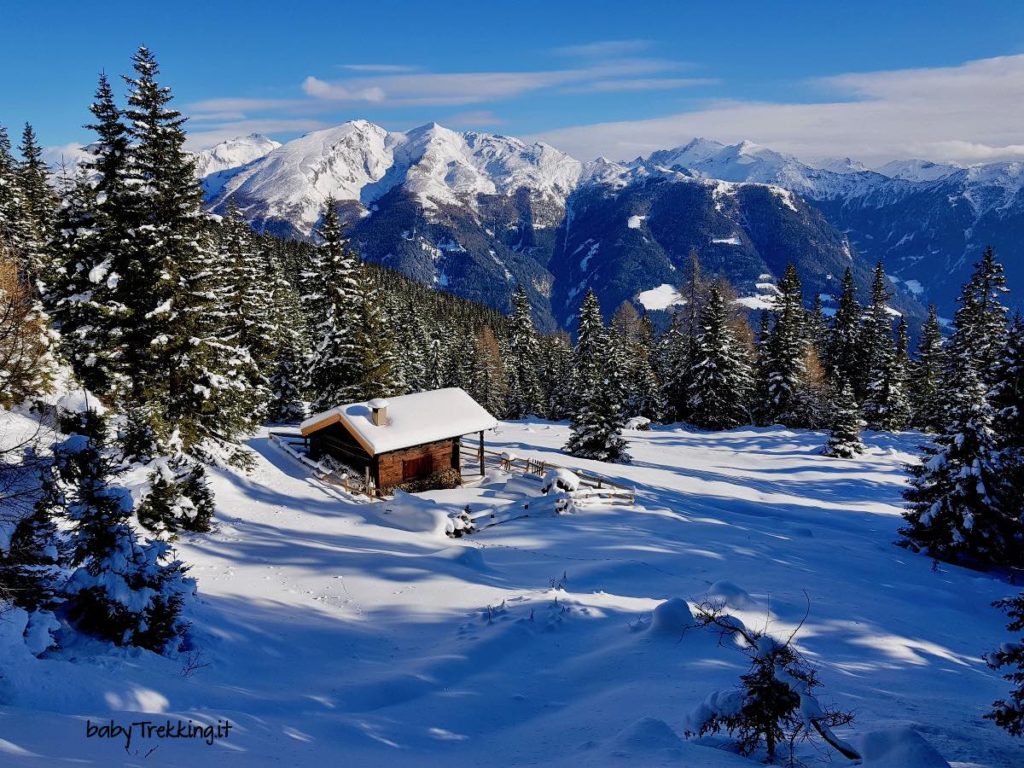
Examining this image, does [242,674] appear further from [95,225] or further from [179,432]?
[95,225]

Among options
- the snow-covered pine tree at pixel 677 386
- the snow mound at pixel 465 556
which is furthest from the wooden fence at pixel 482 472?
the snow-covered pine tree at pixel 677 386

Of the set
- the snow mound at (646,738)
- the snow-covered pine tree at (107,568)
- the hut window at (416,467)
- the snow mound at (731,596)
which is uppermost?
the snow-covered pine tree at (107,568)

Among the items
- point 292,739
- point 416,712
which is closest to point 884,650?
point 416,712

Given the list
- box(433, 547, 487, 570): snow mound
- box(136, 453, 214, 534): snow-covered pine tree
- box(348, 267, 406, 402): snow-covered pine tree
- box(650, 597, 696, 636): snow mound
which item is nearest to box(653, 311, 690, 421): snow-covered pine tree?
box(348, 267, 406, 402): snow-covered pine tree

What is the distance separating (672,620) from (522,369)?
208 feet

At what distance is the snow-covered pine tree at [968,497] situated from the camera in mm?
20719

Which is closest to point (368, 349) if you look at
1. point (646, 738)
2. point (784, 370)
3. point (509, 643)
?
point (509, 643)

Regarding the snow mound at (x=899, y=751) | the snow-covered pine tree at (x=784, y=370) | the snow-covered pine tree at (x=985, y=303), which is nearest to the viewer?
the snow mound at (x=899, y=751)

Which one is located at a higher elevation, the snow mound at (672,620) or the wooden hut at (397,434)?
the wooden hut at (397,434)

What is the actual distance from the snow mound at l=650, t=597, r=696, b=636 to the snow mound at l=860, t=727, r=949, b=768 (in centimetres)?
502

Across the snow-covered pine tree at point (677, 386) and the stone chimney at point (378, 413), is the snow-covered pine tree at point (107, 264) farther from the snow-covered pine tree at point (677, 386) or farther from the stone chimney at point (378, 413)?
the snow-covered pine tree at point (677, 386)

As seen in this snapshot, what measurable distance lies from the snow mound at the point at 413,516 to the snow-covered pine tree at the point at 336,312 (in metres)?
12.2

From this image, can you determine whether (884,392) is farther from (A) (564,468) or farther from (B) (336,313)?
(B) (336,313)

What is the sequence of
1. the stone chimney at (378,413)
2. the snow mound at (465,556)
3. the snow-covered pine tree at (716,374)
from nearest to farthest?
the snow mound at (465,556)
the stone chimney at (378,413)
the snow-covered pine tree at (716,374)
